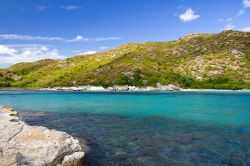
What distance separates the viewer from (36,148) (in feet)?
54.3

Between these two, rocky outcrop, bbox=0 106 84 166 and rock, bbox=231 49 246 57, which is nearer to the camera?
rocky outcrop, bbox=0 106 84 166

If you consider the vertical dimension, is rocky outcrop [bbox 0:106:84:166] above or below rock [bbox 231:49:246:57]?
below

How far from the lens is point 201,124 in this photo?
119 feet

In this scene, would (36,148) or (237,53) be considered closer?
(36,148)

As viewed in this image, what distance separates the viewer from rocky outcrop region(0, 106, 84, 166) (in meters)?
15.0

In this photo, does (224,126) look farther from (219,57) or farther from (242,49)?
(242,49)

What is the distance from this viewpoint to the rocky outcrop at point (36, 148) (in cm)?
1498

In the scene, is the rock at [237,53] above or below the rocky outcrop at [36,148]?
above

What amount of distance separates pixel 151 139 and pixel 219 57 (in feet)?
570

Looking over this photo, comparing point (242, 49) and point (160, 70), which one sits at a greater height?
point (242, 49)

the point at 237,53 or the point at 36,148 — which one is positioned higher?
the point at 237,53

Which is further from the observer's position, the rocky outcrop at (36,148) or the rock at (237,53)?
the rock at (237,53)

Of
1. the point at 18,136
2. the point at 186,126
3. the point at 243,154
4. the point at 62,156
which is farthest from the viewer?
the point at 186,126

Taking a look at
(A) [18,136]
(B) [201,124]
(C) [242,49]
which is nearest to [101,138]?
(A) [18,136]
